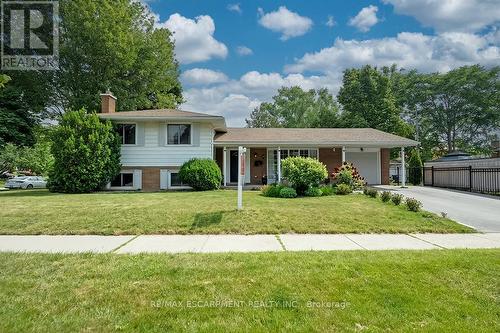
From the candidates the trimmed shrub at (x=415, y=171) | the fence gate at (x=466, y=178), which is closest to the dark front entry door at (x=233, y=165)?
the trimmed shrub at (x=415, y=171)

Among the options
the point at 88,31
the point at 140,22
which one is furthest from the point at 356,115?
the point at 88,31

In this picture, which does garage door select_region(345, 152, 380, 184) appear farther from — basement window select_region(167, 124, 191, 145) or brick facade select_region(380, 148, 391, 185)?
basement window select_region(167, 124, 191, 145)

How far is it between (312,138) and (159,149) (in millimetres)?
9155

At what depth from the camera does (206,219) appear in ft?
28.3

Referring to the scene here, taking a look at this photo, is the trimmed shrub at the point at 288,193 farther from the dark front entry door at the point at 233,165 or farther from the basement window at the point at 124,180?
the basement window at the point at 124,180

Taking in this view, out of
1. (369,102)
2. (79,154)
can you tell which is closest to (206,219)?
(79,154)

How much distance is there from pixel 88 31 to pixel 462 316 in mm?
28307

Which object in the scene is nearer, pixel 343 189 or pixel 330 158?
pixel 343 189

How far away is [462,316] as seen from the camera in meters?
3.30

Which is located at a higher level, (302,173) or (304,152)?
(304,152)

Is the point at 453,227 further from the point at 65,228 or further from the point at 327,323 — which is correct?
the point at 65,228

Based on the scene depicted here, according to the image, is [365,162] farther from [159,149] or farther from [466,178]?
[159,149]

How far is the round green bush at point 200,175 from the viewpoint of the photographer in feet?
53.0

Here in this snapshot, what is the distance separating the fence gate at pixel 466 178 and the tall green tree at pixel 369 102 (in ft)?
48.1
